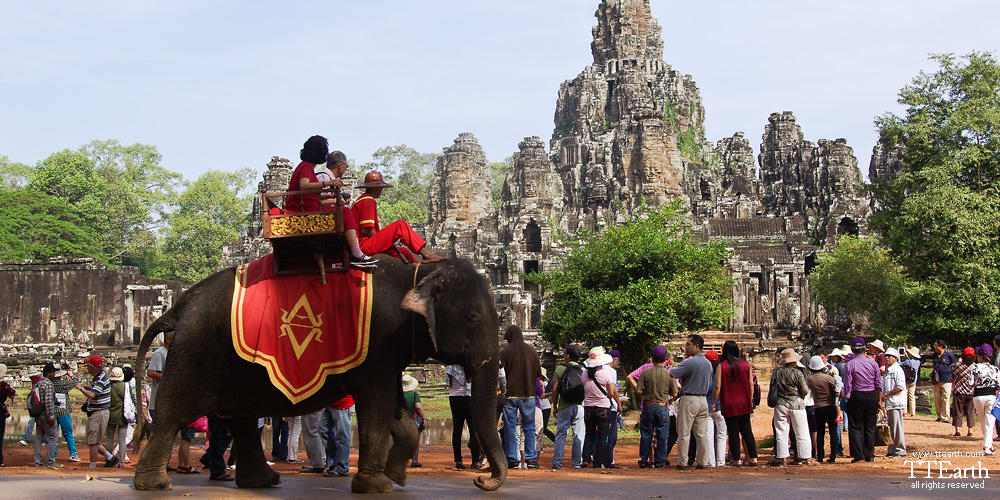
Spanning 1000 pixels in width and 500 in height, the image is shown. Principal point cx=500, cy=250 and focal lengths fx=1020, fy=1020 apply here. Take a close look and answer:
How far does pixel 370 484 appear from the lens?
7848 mm

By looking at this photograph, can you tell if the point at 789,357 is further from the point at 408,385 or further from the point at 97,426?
the point at 97,426

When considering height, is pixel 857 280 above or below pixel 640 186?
below

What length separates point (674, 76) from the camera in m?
78.9

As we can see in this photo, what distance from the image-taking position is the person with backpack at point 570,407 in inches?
481

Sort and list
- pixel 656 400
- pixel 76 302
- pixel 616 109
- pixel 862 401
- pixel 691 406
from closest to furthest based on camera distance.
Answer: pixel 691 406 → pixel 656 400 → pixel 862 401 → pixel 76 302 → pixel 616 109

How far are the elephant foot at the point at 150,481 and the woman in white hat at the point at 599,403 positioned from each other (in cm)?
564

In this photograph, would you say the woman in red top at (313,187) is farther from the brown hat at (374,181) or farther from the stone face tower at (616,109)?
the stone face tower at (616,109)

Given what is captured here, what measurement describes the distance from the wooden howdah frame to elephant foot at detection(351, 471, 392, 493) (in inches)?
60.8

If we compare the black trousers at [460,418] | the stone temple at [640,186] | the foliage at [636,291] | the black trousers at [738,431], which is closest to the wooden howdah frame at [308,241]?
the black trousers at [460,418]

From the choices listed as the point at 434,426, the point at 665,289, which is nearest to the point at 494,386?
the point at 434,426

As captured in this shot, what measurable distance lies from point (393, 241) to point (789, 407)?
20.2 feet

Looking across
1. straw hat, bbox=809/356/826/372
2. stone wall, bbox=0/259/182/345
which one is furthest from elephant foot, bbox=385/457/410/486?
stone wall, bbox=0/259/182/345

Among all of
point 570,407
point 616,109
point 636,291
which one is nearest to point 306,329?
point 570,407

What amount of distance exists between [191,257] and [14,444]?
5889cm
